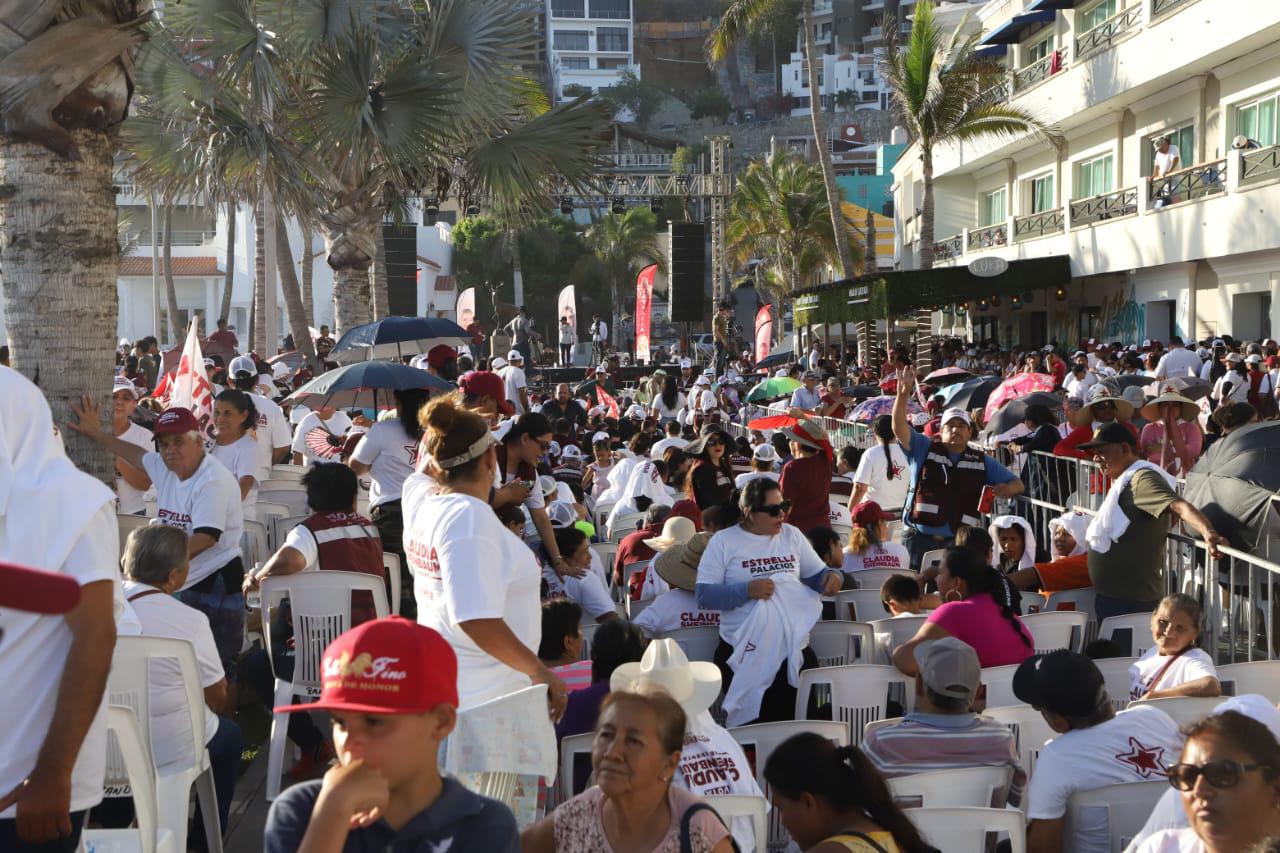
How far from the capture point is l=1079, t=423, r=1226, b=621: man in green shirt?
7.07 metres

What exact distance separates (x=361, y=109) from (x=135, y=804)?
37.6 feet

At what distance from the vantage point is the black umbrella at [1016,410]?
12945 millimetres

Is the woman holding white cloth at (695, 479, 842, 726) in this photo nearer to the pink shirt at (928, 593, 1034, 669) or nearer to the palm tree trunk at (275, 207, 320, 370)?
the pink shirt at (928, 593, 1034, 669)

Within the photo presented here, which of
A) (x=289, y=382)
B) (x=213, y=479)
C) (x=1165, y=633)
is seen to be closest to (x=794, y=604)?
(x=1165, y=633)

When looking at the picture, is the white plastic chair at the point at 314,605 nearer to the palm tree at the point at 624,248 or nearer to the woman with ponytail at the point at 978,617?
the woman with ponytail at the point at 978,617

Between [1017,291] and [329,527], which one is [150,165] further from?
[1017,291]

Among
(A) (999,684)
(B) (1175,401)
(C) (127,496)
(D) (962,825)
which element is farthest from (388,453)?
(B) (1175,401)

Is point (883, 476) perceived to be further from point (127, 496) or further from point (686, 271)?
point (686, 271)

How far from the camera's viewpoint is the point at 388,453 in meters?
7.65

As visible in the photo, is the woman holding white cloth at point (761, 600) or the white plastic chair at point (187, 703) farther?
the woman holding white cloth at point (761, 600)

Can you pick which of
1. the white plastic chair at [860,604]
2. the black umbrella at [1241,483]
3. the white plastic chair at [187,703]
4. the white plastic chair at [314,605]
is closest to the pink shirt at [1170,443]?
the black umbrella at [1241,483]

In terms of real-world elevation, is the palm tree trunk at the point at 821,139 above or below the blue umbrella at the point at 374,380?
above

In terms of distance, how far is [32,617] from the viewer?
2699 mm

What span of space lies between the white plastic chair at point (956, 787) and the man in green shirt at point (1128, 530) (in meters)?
3.13
